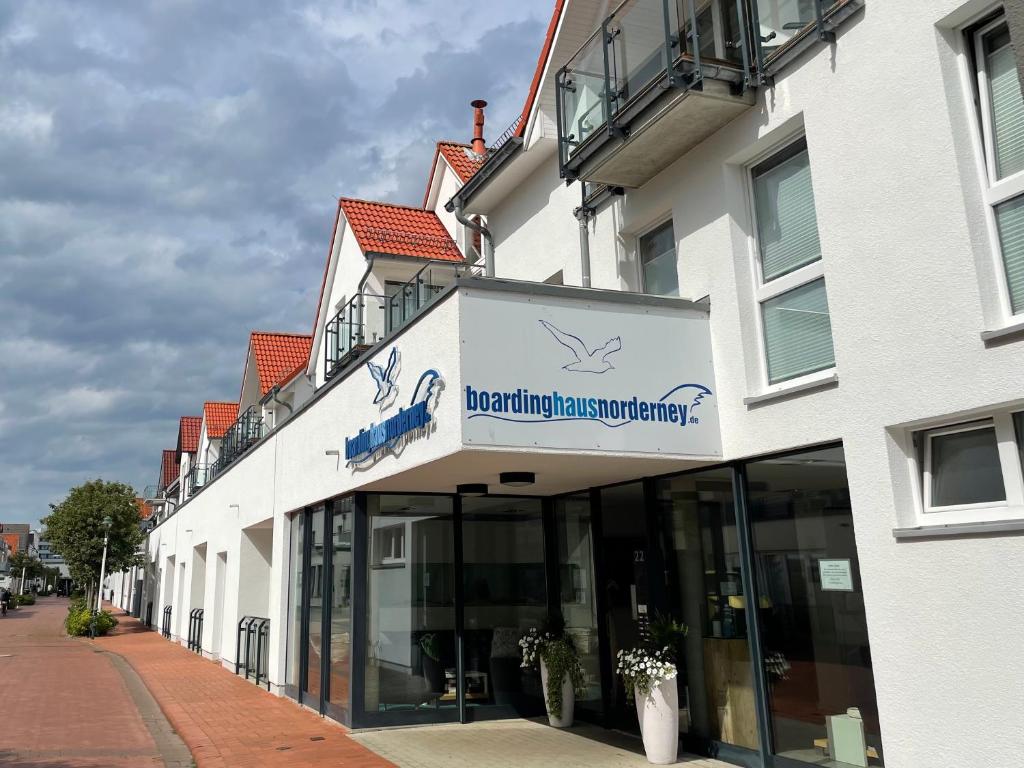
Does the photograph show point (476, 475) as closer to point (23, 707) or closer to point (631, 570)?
point (631, 570)

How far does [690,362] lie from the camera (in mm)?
8070

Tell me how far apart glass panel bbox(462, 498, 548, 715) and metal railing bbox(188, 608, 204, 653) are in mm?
14001

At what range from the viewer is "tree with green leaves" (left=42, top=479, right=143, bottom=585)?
33.9 m

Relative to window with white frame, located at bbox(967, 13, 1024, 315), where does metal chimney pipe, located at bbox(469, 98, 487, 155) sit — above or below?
above

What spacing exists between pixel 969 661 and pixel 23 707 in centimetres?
1320

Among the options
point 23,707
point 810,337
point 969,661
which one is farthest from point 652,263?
point 23,707

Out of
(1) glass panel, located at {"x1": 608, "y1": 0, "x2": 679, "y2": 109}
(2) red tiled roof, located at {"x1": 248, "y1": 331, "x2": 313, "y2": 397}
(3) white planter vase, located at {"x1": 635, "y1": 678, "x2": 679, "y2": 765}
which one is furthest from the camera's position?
(2) red tiled roof, located at {"x1": 248, "y1": 331, "x2": 313, "y2": 397}

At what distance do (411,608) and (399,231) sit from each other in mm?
7946

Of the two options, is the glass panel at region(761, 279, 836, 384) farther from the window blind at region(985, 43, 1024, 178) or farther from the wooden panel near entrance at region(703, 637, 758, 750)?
the wooden panel near entrance at region(703, 637, 758, 750)

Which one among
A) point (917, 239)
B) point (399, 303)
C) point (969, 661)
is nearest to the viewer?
point (969, 661)

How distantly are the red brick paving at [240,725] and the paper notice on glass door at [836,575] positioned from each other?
4.44 metres

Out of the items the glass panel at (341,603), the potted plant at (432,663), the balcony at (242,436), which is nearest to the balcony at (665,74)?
the glass panel at (341,603)

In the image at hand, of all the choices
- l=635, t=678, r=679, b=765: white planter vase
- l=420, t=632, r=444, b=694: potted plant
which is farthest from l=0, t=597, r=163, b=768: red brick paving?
l=635, t=678, r=679, b=765: white planter vase

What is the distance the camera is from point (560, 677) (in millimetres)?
9906
